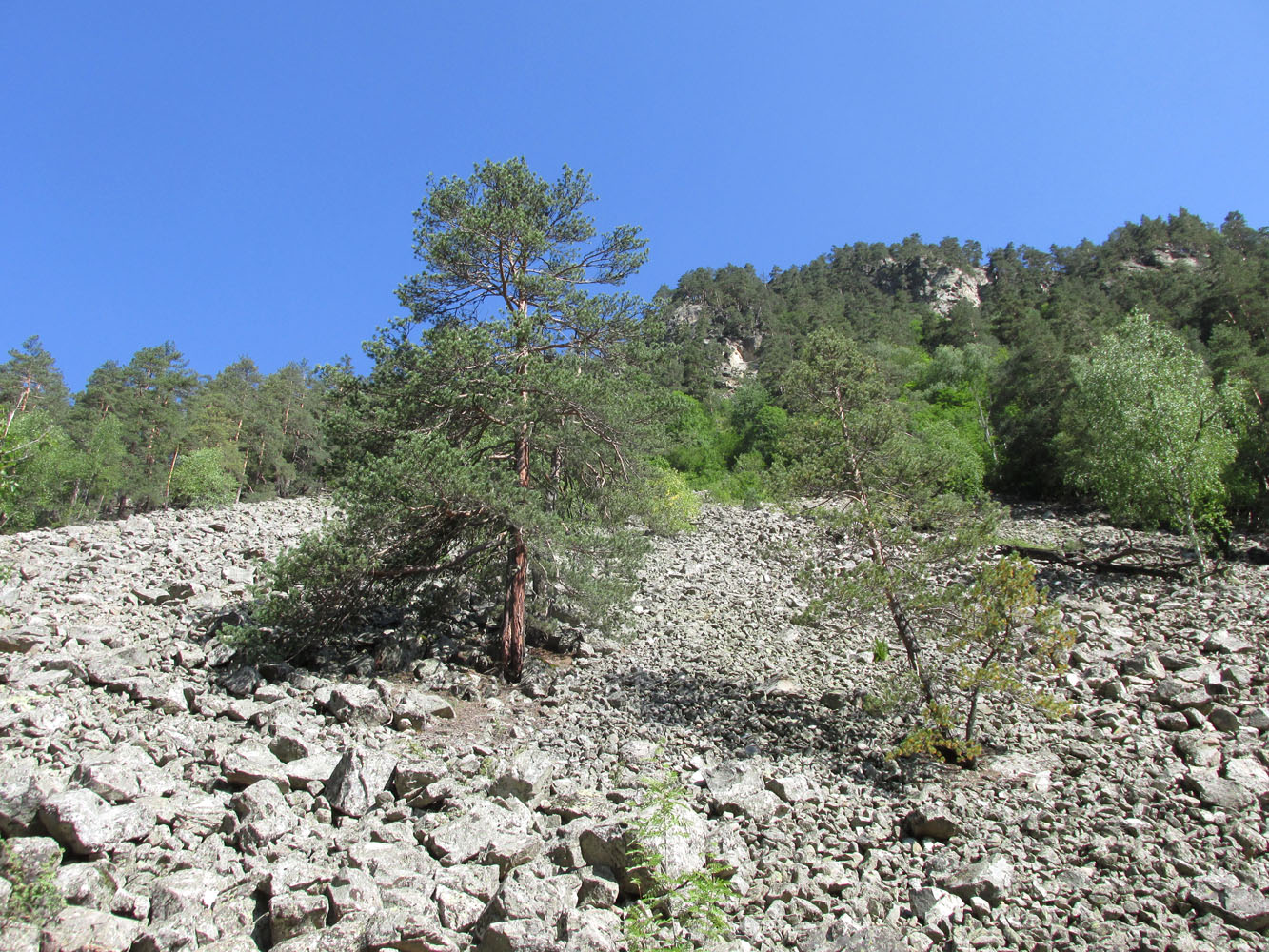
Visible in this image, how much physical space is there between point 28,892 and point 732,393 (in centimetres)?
7829

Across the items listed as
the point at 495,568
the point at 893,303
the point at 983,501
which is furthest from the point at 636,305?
the point at 893,303

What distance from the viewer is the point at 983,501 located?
39.2ft

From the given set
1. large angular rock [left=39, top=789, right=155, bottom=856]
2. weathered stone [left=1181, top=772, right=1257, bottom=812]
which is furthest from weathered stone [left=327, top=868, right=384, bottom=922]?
weathered stone [left=1181, top=772, right=1257, bottom=812]

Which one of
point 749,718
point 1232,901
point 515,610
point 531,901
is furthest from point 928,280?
point 531,901

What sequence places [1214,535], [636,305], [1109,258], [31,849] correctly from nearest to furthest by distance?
[31,849] < [636,305] < [1214,535] < [1109,258]

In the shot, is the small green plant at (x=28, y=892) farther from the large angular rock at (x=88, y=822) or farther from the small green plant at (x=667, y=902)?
the small green plant at (x=667, y=902)

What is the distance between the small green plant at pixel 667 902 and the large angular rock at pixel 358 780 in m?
3.14

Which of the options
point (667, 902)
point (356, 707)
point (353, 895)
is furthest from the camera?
point (356, 707)

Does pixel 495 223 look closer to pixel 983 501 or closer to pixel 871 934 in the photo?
pixel 983 501

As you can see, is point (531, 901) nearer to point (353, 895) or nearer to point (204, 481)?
point (353, 895)

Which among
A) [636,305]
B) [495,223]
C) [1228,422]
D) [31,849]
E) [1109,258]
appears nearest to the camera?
[31,849]

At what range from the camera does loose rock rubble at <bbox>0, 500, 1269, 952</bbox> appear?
5520 millimetres

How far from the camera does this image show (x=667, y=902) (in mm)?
5992

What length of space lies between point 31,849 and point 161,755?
2530mm
